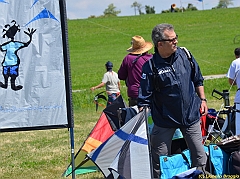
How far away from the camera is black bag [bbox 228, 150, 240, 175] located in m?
5.91

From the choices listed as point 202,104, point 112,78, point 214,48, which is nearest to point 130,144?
point 202,104

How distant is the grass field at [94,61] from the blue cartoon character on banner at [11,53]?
1763 mm

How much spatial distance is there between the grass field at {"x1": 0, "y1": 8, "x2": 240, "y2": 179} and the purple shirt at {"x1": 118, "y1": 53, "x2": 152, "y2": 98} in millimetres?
1346

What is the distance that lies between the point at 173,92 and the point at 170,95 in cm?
4

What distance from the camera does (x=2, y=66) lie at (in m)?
6.27

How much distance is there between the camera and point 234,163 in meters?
5.96

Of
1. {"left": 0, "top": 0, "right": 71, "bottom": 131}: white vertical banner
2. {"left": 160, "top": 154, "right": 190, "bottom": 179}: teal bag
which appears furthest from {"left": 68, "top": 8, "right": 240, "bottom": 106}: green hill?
{"left": 160, "top": 154, "right": 190, "bottom": 179}: teal bag

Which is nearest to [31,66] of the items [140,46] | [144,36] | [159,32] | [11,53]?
[11,53]

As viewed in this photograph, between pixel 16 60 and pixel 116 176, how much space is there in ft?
5.50

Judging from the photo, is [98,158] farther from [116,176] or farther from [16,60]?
[16,60]

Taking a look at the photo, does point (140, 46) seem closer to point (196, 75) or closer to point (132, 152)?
point (196, 75)

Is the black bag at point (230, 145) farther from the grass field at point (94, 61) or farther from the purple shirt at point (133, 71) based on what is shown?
the purple shirt at point (133, 71)

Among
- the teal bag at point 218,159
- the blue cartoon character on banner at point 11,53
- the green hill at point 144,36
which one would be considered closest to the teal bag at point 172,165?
the teal bag at point 218,159

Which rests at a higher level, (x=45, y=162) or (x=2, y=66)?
(x=2, y=66)
